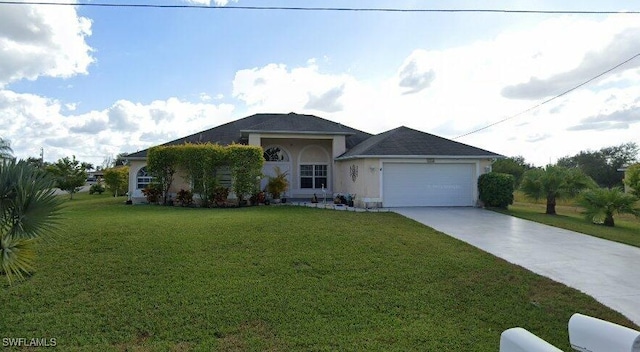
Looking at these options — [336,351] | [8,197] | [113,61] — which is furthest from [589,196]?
[113,61]

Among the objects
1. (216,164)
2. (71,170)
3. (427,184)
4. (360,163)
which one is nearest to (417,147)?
(427,184)

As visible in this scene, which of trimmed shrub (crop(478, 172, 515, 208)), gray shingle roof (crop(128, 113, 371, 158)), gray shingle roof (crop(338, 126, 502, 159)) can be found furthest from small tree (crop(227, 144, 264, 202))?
trimmed shrub (crop(478, 172, 515, 208))

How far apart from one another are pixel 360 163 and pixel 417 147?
2.82 metres

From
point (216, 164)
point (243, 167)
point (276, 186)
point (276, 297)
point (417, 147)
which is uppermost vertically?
point (417, 147)

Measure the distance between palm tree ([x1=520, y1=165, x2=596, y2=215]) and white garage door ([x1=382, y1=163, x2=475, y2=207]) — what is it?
2612mm

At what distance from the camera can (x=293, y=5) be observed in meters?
10.4

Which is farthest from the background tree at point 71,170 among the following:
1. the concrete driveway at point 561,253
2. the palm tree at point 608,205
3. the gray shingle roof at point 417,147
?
the palm tree at point 608,205

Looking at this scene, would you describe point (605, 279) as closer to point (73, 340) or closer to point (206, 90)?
point (73, 340)

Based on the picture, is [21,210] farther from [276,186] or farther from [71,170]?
[71,170]

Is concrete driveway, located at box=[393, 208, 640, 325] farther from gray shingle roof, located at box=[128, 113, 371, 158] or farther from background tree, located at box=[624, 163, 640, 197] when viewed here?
gray shingle roof, located at box=[128, 113, 371, 158]

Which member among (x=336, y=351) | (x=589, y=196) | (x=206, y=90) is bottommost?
(x=336, y=351)

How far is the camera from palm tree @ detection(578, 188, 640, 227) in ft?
45.2

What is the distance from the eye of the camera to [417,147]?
17.5 metres

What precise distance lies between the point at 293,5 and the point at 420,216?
8.65 metres
